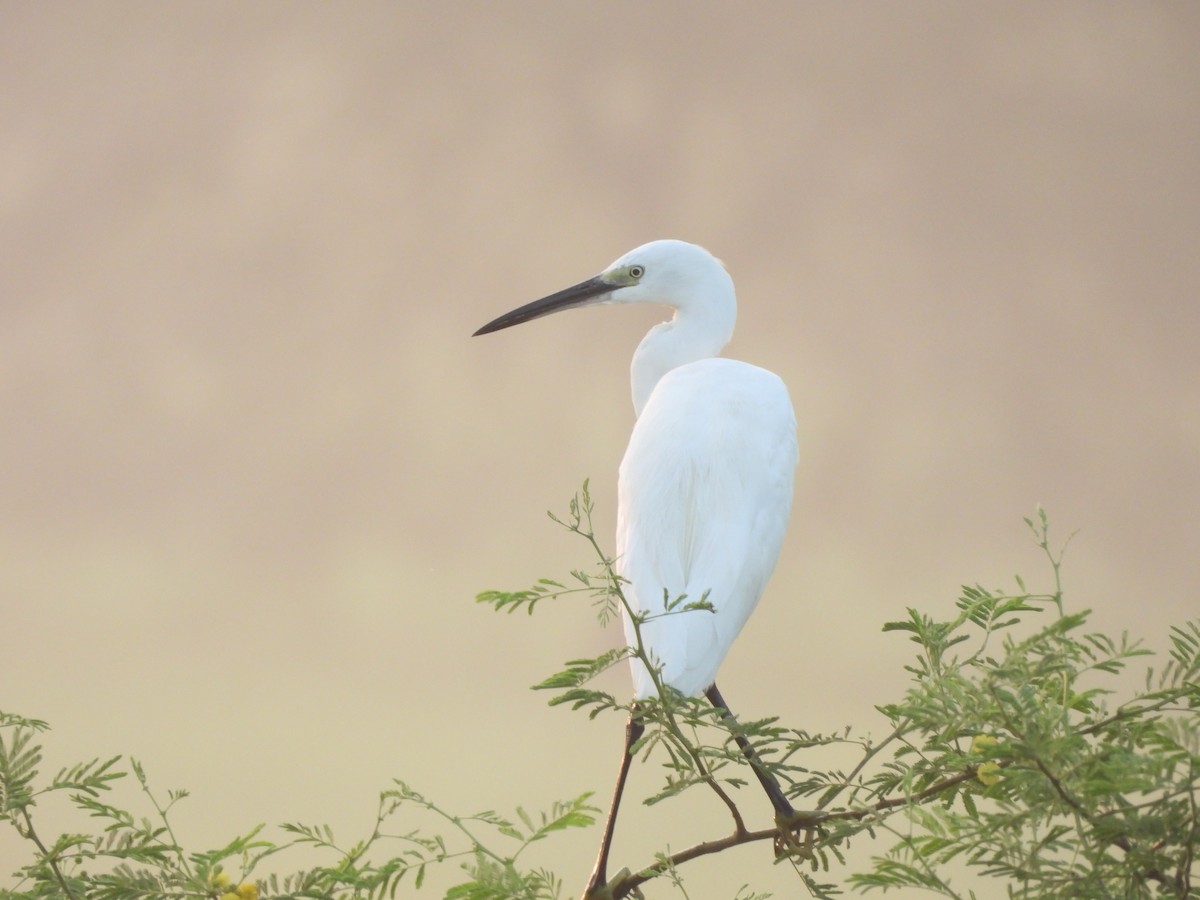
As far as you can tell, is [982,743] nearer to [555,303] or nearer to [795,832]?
[795,832]

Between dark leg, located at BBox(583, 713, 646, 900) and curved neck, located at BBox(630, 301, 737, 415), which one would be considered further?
curved neck, located at BBox(630, 301, 737, 415)

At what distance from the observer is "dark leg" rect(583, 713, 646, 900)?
241 centimetres

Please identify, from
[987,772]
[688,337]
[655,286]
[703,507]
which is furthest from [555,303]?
[987,772]

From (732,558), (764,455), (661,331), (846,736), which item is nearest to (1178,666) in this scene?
(846,736)

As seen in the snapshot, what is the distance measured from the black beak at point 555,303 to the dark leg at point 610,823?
1663 mm

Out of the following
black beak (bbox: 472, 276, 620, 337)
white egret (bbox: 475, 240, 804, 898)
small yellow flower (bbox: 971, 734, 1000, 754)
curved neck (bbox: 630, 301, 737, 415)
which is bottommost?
small yellow flower (bbox: 971, 734, 1000, 754)

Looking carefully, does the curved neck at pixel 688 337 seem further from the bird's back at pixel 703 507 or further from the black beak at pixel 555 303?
the bird's back at pixel 703 507

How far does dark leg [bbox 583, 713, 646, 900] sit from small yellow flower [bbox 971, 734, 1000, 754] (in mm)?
843

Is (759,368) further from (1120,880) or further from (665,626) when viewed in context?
(1120,880)

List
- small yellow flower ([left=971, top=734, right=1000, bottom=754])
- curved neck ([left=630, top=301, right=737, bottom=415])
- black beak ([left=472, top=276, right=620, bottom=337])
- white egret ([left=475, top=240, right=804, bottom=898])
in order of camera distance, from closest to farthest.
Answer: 1. small yellow flower ([left=971, top=734, right=1000, bottom=754])
2. white egret ([left=475, top=240, right=804, bottom=898])
3. curved neck ([left=630, top=301, right=737, bottom=415])
4. black beak ([left=472, top=276, right=620, bottom=337])

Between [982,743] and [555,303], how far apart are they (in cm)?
250

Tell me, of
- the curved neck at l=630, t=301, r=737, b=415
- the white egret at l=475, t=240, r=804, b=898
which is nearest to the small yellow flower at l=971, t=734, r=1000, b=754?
the white egret at l=475, t=240, r=804, b=898

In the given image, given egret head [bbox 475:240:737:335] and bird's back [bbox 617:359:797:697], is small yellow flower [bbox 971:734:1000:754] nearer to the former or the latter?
bird's back [bbox 617:359:797:697]

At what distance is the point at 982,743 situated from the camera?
1.52 metres
